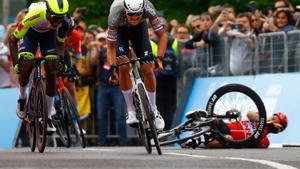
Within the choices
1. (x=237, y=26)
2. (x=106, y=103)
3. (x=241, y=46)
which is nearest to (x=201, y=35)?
(x=237, y=26)

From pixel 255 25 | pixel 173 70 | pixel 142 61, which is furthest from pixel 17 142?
pixel 142 61

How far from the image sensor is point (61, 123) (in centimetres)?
1722

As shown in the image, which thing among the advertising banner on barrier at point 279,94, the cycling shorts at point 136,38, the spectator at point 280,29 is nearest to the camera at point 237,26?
the spectator at point 280,29

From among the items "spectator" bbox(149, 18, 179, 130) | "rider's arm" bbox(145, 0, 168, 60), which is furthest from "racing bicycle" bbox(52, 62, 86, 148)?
"spectator" bbox(149, 18, 179, 130)

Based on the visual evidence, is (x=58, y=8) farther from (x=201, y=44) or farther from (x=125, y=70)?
(x=201, y=44)

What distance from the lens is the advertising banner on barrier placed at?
17406 millimetres

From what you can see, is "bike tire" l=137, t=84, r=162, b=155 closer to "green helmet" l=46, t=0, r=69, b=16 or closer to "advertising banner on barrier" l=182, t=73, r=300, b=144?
"green helmet" l=46, t=0, r=69, b=16

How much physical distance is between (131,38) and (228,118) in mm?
1991

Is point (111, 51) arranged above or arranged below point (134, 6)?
below

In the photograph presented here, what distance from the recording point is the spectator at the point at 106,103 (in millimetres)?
21516

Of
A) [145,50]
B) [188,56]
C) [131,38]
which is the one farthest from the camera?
[188,56]

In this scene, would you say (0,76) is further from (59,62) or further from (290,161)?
(290,161)

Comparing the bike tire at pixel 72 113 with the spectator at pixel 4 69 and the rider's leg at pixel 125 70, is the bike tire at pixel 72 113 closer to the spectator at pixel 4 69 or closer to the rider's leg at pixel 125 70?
the rider's leg at pixel 125 70

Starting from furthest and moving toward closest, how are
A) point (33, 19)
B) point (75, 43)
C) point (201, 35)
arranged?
1. point (201, 35)
2. point (75, 43)
3. point (33, 19)
